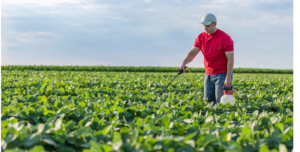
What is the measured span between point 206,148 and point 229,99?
296cm

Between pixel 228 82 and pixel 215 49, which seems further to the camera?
pixel 215 49

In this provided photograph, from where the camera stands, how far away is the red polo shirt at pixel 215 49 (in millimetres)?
5027

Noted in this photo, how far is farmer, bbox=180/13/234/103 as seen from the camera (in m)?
4.97

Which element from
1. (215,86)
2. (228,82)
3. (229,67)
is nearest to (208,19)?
(229,67)

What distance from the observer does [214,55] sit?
17.3 ft

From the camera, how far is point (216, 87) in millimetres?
5371

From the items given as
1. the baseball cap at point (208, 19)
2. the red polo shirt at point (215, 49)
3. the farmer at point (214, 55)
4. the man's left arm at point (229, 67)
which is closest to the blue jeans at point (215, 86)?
the farmer at point (214, 55)

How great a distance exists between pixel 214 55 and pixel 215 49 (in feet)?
0.48

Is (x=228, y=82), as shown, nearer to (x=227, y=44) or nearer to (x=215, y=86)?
(x=215, y=86)

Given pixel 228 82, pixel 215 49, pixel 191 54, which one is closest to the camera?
pixel 228 82

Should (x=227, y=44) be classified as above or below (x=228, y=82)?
above

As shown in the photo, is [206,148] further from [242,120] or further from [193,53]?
[193,53]

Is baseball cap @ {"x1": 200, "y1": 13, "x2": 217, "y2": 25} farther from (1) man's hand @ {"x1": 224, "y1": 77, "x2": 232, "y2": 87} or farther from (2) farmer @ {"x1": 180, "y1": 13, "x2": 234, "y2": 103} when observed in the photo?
(1) man's hand @ {"x1": 224, "y1": 77, "x2": 232, "y2": 87}

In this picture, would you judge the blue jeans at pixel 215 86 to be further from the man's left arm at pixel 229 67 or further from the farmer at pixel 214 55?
the man's left arm at pixel 229 67
